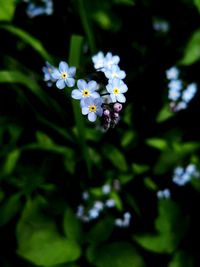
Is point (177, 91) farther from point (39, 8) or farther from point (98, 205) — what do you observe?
point (39, 8)

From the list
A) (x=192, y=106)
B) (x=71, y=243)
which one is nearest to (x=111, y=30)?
(x=192, y=106)

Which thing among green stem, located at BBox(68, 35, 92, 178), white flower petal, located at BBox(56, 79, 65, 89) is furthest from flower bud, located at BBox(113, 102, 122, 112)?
green stem, located at BBox(68, 35, 92, 178)

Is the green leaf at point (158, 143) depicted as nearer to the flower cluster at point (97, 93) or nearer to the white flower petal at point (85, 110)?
the flower cluster at point (97, 93)

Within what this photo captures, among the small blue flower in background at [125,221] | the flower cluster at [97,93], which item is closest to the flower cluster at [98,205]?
the small blue flower in background at [125,221]

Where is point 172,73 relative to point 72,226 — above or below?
above

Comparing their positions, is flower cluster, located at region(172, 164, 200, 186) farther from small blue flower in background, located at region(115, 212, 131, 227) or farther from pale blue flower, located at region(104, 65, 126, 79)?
pale blue flower, located at region(104, 65, 126, 79)

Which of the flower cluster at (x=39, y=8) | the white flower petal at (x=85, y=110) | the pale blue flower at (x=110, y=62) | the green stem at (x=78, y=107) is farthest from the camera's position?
the flower cluster at (x=39, y=8)

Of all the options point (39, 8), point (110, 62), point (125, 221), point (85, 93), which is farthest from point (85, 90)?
point (39, 8)

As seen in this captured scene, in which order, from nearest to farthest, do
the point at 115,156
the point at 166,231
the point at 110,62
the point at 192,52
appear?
the point at 110,62
the point at 166,231
the point at 192,52
the point at 115,156
